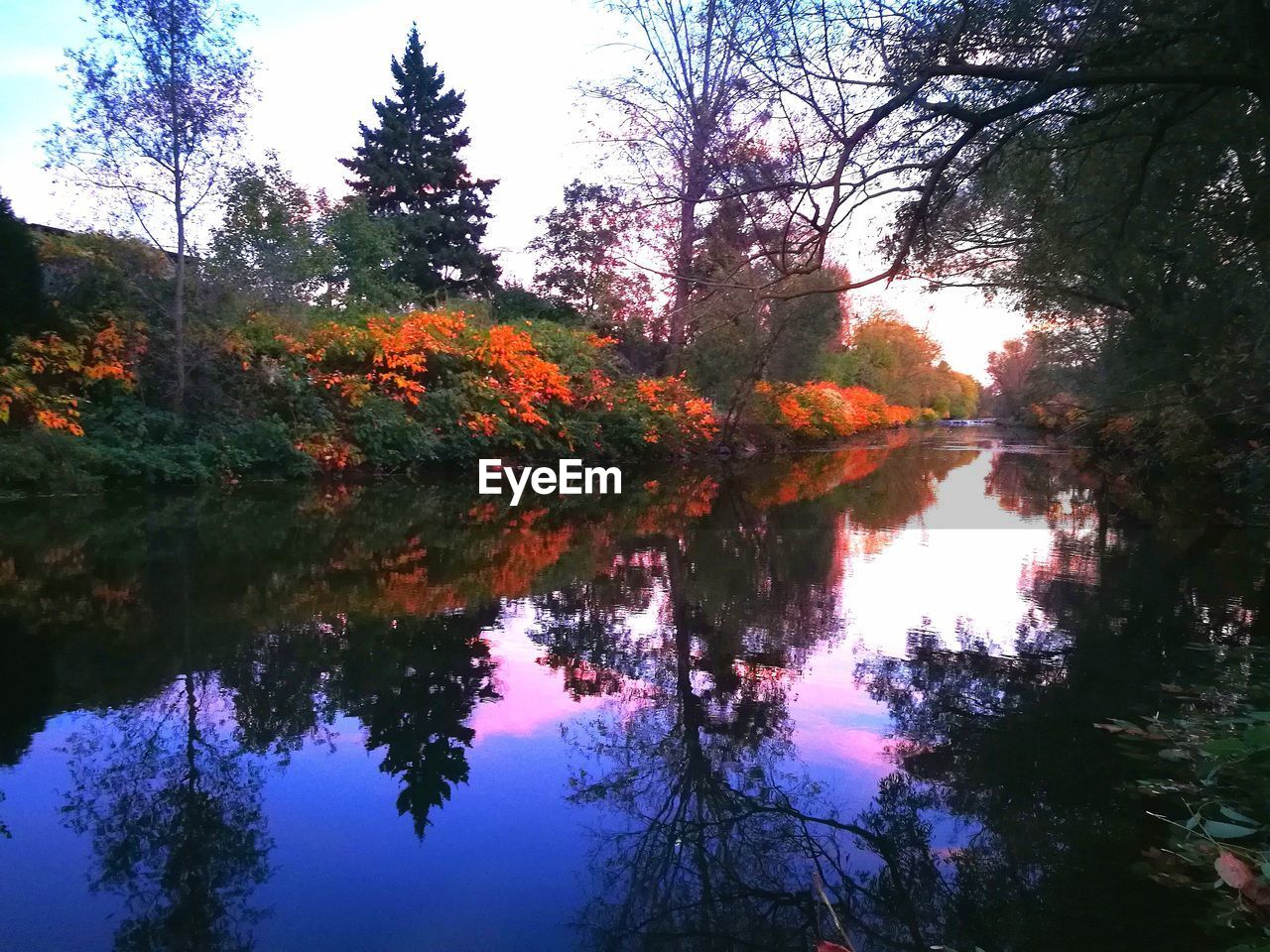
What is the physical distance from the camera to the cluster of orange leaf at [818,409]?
31047 millimetres

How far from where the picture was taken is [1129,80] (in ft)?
17.5

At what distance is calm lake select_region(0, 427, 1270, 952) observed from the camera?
2799mm

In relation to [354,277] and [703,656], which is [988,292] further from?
[354,277]

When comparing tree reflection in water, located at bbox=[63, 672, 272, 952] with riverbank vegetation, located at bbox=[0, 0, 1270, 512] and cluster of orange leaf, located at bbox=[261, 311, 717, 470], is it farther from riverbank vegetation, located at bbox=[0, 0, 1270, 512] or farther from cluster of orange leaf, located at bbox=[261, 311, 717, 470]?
cluster of orange leaf, located at bbox=[261, 311, 717, 470]

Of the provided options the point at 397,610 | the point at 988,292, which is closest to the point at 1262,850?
the point at 397,610

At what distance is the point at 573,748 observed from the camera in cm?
414

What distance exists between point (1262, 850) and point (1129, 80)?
4.48m

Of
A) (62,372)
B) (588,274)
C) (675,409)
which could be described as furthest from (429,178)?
(62,372)

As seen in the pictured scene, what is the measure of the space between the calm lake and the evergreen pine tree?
25655 millimetres

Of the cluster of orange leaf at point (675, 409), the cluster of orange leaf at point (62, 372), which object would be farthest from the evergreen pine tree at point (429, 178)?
the cluster of orange leaf at point (62, 372)
